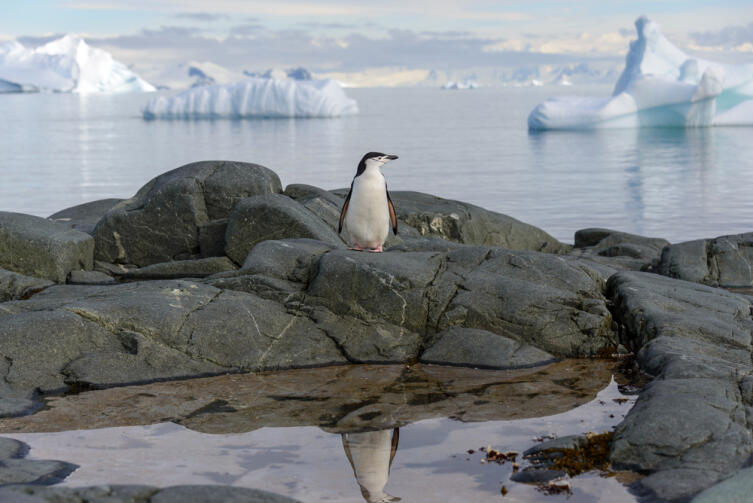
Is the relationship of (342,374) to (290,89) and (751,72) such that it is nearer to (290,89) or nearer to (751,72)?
(751,72)

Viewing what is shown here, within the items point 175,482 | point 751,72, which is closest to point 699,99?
point 751,72

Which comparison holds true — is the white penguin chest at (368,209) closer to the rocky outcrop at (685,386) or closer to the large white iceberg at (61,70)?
the rocky outcrop at (685,386)

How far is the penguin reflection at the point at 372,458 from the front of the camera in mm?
4410

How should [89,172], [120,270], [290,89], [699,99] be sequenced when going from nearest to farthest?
[120,270], [89,172], [699,99], [290,89]

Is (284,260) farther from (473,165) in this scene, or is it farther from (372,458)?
(473,165)

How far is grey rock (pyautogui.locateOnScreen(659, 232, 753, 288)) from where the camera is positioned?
11.6 meters

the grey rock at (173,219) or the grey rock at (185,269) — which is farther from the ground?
the grey rock at (173,219)

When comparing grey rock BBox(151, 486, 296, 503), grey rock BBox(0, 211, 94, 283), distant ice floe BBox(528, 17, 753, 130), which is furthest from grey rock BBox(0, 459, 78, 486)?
distant ice floe BBox(528, 17, 753, 130)

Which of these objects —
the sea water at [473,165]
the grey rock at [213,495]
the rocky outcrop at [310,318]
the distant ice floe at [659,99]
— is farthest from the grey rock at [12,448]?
the distant ice floe at [659,99]

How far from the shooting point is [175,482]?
4500mm

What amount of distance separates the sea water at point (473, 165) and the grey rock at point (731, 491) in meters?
13.9

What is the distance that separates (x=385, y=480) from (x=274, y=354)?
2778 millimetres

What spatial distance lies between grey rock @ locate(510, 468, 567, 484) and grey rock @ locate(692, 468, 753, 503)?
0.77 metres

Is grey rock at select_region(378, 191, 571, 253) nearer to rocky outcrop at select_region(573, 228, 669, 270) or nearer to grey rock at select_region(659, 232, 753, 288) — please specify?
rocky outcrop at select_region(573, 228, 669, 270)
